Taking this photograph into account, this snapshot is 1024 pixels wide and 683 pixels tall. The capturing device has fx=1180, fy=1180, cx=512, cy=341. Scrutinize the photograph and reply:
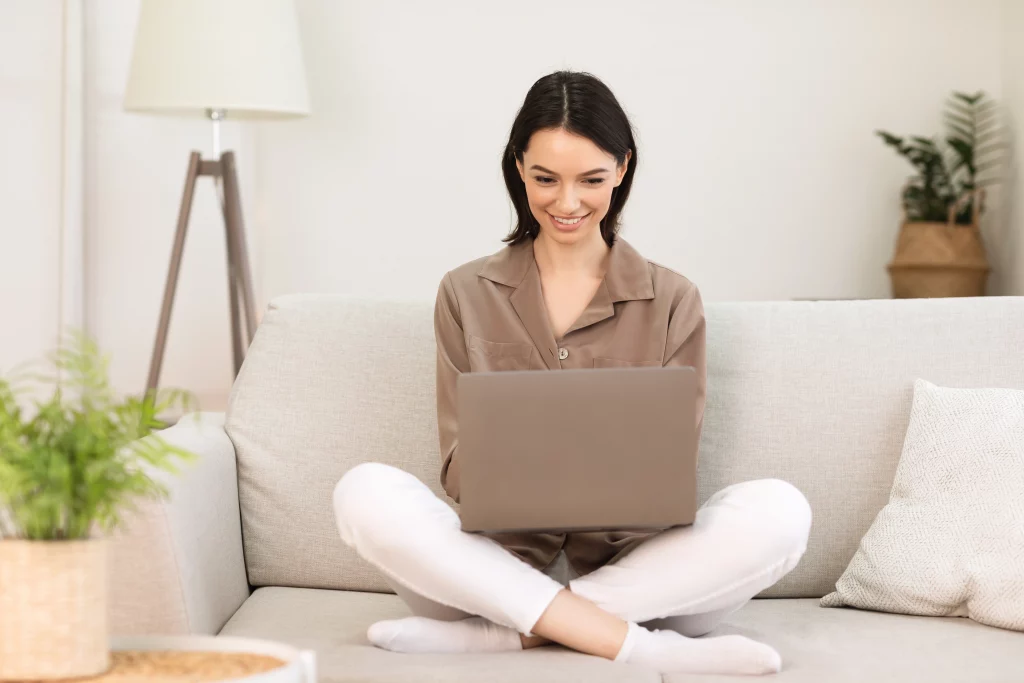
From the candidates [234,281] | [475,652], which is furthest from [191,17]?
[475,652]

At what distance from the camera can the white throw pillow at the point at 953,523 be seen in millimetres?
1539

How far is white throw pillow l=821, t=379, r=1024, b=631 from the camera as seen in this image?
1.54 m

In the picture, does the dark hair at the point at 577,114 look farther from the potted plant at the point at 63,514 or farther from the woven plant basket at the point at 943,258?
the woven plant basket at the point at 943,258

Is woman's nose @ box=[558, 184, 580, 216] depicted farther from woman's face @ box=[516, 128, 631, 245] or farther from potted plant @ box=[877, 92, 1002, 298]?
potted plant @ box=[877, 92, 1002, 298]

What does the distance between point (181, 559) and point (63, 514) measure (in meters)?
0.53

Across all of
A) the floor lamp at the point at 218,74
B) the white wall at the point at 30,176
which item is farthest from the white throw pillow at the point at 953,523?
the white wall at the point at 30,176

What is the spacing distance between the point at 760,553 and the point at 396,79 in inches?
101

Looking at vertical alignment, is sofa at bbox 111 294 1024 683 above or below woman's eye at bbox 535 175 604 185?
below

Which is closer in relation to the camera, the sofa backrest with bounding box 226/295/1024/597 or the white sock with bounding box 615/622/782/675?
the white sock with bounding box 615/622/782/675

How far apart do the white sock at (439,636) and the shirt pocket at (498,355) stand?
0.38 meters

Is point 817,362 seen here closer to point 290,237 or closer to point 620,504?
point 620,504

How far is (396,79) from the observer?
366 centimetres

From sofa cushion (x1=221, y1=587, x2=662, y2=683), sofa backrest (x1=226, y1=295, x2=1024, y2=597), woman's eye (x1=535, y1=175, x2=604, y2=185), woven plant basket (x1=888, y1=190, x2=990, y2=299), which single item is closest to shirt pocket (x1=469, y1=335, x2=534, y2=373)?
sofa backrest (x1=226, y1=295, x2=1024, y2=597)

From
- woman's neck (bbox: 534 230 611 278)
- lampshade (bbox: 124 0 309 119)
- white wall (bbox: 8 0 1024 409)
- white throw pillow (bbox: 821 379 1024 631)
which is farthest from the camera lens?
white wall (bbox: 8 0 1024 409)
